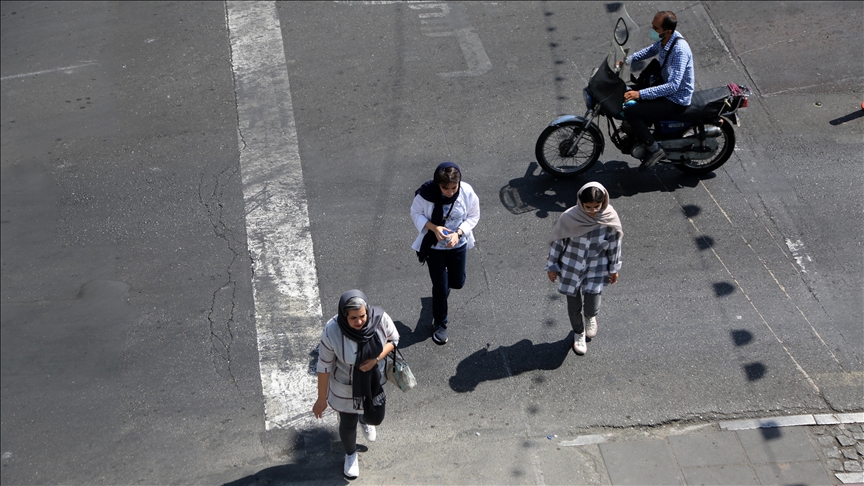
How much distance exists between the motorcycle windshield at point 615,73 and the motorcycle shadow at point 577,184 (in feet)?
2.39

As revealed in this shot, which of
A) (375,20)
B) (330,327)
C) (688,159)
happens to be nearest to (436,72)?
(375,20)

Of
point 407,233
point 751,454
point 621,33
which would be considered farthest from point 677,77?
point 751,454

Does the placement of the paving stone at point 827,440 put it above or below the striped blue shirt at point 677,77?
below

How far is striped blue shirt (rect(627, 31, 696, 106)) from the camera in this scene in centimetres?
748

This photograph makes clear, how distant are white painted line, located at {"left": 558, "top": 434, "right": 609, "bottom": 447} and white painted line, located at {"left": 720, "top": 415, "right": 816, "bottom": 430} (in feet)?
3.06

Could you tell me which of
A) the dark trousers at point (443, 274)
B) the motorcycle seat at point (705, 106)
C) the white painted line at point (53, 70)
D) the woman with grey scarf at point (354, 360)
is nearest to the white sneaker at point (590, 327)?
the dark trousers at point (443, 274)

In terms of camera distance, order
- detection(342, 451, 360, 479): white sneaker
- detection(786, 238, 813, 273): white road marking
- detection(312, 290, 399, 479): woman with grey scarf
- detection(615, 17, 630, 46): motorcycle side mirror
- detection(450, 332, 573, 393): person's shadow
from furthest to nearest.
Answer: detection(615, 17, 630, 46): motorcycle side mirror < detection(786, 238, 813, 273): white road marking < detection(450, 332, 573, 393): person's shadow < detection(342, 451, 360, 479): white sneaker < detection(312, 290, 399, 479): woman with grey scarf

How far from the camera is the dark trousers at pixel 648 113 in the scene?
303 inches

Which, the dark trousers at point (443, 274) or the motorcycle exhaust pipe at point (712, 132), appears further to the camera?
the motorcycle exhaust pipe at point (712, 132)

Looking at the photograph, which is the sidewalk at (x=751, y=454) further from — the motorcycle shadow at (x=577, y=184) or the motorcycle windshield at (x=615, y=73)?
the motorcycle windshield at (x=615, y=73)

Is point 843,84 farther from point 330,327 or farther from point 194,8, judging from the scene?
point 194,8

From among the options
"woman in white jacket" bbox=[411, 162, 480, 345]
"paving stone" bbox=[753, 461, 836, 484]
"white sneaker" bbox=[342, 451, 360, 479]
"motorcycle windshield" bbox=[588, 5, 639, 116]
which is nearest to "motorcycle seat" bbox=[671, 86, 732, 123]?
"motorcycle windshield" bbox=[588, 5, 639, 116]

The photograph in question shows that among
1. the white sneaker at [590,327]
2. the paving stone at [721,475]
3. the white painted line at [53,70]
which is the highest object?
the white painted line at [53,70]

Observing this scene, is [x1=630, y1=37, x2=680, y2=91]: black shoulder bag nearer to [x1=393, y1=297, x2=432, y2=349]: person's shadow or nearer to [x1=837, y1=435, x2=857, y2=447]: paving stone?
[x1=393, y1=297, x2=432, y2=349]: person's shadow
